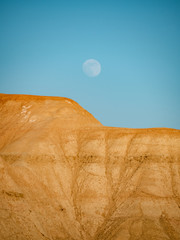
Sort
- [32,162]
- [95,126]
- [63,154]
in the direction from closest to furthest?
[32,162] → [63,154] → [95,126]

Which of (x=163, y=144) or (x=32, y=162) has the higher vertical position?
(x=163, y=144)

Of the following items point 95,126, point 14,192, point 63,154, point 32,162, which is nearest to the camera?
point 14,192

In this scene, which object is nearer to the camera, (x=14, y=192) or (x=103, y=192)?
(x=14, y=192)

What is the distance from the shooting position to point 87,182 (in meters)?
31.5

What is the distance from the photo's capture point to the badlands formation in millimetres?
25344

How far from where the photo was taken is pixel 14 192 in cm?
2789

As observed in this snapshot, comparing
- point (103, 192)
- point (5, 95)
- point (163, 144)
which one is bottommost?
point (103, 192)

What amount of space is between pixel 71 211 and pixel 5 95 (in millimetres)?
32151

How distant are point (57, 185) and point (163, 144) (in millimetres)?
15821

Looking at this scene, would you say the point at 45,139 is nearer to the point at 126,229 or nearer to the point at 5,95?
the point at 126,229

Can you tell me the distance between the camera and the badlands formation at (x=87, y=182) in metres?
25.3

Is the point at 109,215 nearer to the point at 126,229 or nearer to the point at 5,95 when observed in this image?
the point at 126,229

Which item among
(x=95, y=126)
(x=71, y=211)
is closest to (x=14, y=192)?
(x=71, y=211)

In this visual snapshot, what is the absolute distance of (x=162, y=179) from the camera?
3000 centimetres
